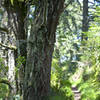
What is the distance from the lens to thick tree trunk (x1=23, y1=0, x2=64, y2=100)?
330 cm

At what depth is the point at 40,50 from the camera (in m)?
3.38

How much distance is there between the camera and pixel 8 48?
3461 mm

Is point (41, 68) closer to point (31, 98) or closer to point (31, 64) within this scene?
point (31, 64)

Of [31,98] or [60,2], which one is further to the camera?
[60,2]

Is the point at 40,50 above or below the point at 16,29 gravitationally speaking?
below

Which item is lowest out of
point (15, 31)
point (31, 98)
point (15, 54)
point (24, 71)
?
point (31, 98)

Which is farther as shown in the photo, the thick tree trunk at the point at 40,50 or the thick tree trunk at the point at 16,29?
the thick tree trunk at the point at 16,29

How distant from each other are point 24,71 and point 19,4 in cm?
161

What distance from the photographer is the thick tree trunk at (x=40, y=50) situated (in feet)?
10.8

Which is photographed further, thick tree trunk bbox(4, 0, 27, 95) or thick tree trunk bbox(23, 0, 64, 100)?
thick tree trunk bbox(4, 0, 27, 95)

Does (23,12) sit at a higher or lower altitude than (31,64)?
higher

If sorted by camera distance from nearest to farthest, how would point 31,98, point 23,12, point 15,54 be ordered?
point 31,98
point 15,54
point 23,12

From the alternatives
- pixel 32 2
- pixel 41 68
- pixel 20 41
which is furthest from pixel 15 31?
pixel 41 68

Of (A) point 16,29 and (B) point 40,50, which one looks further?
(A) point 16,29
